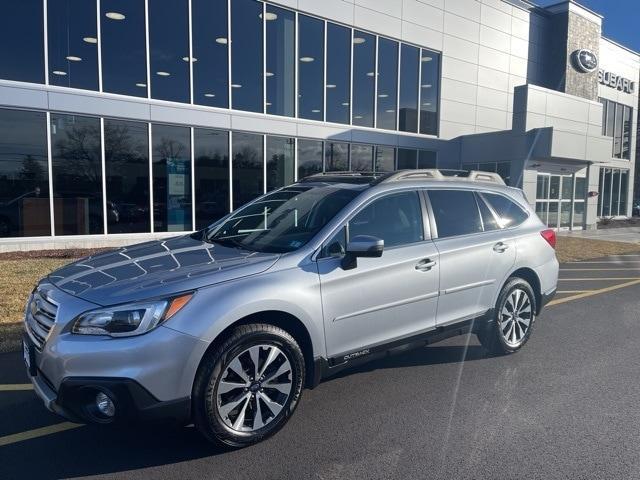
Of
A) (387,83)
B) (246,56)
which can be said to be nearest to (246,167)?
(246,56)

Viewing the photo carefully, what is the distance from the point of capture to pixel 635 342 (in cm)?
599

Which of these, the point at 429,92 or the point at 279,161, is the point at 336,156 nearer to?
the point at 279,161

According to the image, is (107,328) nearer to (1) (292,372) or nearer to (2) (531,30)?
(1) (292,372)

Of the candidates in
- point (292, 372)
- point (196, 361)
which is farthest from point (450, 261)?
point (196, 361)

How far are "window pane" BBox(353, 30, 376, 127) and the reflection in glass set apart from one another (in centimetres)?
190

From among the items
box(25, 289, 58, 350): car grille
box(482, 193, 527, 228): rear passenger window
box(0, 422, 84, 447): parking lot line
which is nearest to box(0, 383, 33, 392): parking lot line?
box(0, 422, 84, 447): parking lot line

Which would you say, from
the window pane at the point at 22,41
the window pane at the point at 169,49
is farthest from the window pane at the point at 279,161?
the window pane at the point at 22,41

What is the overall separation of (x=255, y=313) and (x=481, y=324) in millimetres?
2592

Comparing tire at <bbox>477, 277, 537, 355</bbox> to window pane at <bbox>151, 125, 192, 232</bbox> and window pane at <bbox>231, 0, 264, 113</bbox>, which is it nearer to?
window pane at <bbox>151, 125, 192, 232</bbox>

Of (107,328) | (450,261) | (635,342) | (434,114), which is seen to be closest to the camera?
(107,328)

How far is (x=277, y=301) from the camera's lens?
3.52 metres

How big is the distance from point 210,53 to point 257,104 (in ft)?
6.39

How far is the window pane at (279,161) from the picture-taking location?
53.3 feet

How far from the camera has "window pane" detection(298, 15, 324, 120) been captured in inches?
658
